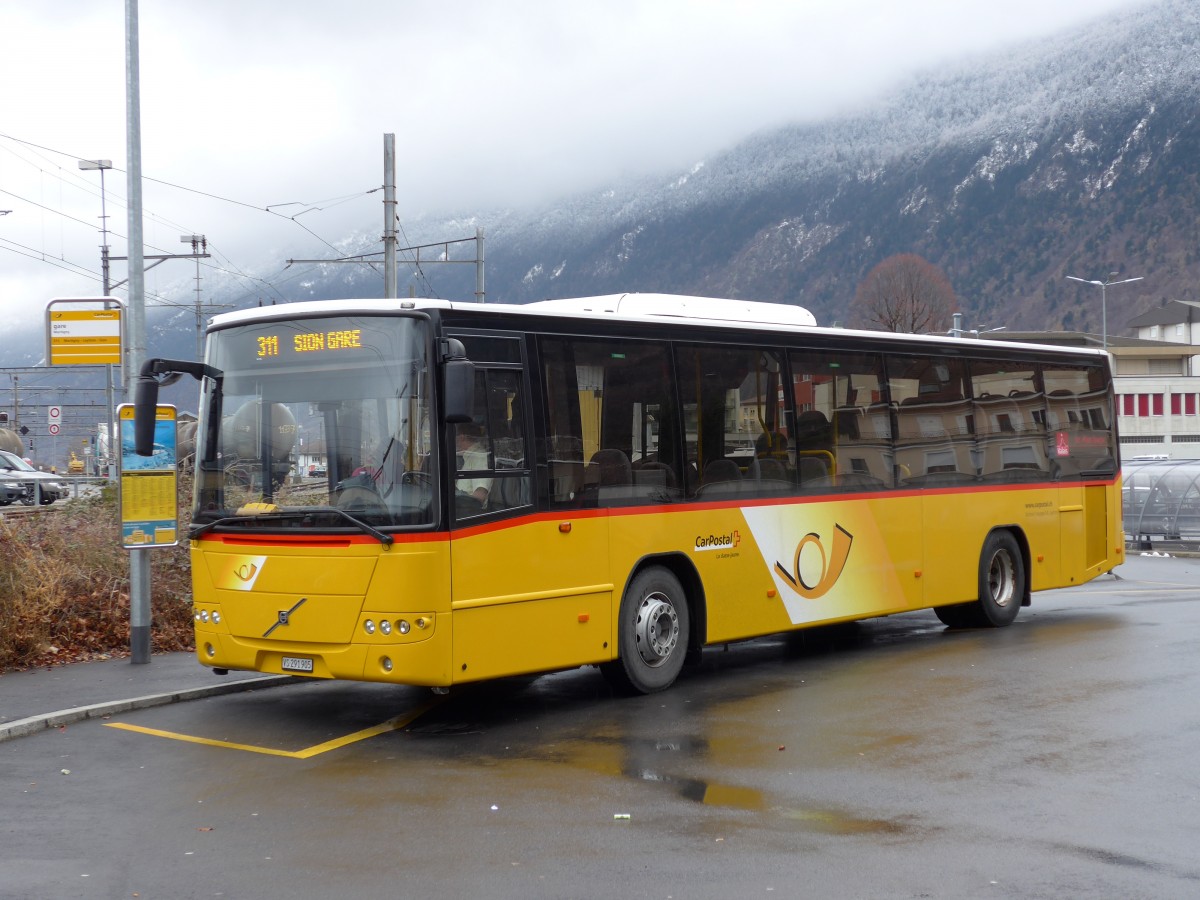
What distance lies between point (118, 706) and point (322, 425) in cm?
295

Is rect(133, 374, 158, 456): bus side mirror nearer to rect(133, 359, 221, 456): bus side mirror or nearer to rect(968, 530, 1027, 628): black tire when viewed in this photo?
rect(133, 359, 221, 456): bus side mirror

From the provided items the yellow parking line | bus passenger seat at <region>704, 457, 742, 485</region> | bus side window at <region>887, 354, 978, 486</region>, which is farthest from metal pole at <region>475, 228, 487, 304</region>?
the yellow parking line

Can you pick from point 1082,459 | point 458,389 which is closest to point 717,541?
point 458,389

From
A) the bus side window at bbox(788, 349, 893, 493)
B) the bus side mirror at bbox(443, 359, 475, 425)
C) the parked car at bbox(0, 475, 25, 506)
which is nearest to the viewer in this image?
the bus side mirror at bbox(443, 359, 475, 425)

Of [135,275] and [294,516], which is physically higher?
[135,275]

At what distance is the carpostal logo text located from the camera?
11.8 m

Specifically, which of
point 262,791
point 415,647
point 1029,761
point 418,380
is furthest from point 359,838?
point 1029,761

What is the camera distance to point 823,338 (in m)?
13.5

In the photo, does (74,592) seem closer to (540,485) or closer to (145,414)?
(145,414)

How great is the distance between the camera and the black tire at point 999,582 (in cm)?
1561

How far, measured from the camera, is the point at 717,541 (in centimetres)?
1195

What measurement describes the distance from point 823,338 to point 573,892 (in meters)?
8.14

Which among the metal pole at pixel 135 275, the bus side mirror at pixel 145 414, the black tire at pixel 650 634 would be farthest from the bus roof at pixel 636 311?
the metal pole at pixel 135 275

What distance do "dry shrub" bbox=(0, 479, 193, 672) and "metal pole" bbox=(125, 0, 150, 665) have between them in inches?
33.9
